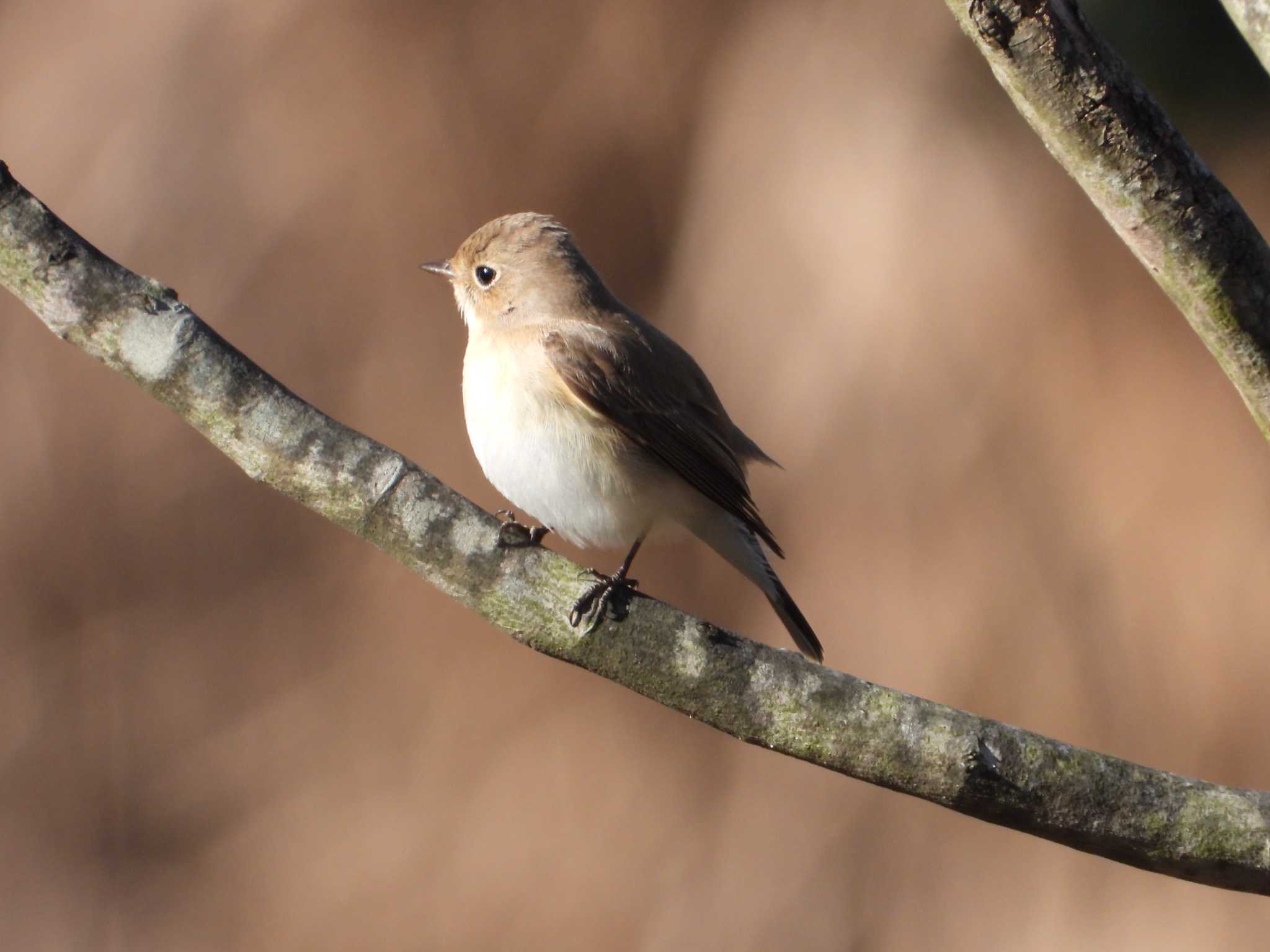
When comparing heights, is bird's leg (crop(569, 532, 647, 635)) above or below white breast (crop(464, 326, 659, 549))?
below

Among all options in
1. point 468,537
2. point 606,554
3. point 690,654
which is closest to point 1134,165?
point 690,654

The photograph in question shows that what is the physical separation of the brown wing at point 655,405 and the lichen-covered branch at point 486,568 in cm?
79

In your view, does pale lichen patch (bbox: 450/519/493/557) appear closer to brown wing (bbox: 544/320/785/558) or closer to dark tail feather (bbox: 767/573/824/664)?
brown wing (bbox: 544/320/785/558)

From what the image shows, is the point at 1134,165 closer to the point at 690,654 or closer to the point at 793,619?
the point at 690,654

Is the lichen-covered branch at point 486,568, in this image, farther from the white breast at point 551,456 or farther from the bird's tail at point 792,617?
the bird's tail at point 792,617

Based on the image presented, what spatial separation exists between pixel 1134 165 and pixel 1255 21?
0.25 m

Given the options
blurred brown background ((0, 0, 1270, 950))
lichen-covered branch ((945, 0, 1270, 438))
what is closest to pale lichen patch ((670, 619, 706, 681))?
lichen-covered branch ((945, 0, 1270, 438))

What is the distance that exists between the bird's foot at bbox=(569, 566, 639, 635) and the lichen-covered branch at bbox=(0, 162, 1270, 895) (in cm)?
2

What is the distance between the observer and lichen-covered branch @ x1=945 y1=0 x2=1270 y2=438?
4.21ft

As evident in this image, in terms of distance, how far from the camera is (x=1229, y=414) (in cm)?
432

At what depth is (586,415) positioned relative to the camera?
2514 millimetres

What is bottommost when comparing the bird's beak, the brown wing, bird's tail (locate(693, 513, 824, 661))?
bird's tail (locate(693, 513, 824, 661))

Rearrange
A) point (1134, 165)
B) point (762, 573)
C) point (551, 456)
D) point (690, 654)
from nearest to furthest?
1. point (1134, 165)
2. point (690, 654)
3. point (551, 456)
4. point (762, 573)

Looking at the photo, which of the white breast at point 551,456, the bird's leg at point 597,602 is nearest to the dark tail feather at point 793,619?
the white breast at point 551,456
